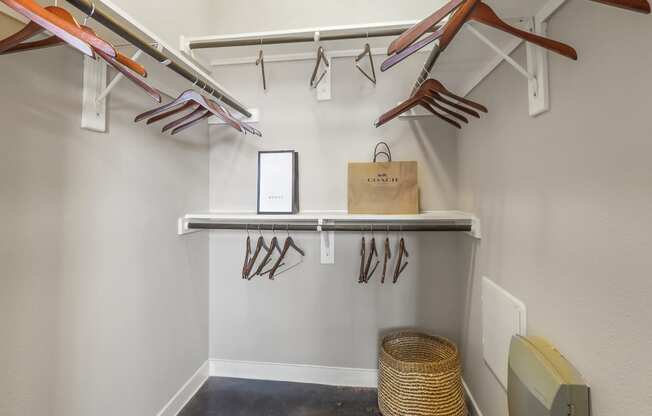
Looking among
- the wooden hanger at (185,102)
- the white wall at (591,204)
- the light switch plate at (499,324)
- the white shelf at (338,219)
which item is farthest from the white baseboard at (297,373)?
the wooden hanger at (185,102)

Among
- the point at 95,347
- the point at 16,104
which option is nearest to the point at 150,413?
the point at 95,347

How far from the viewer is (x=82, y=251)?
3.09ft

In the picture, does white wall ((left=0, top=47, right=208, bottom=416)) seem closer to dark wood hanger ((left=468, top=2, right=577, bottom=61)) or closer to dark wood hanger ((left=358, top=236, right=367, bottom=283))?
dark wood hanger ((left=358, top=236, right=367, bottom=283))

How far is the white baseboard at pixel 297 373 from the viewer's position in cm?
161

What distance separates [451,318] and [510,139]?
1050 millimetres

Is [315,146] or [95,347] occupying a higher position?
[315,146]

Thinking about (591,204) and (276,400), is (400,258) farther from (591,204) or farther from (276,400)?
(276,400)

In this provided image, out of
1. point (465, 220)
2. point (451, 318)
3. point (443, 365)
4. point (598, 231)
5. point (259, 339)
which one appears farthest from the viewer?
point (259, 339)

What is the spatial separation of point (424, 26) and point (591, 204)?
23.2 inches

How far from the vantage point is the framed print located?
157 cm

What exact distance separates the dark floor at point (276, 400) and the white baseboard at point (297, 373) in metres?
0.03

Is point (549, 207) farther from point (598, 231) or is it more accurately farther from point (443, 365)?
point (443, 365)

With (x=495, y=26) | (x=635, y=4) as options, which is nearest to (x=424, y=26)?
(x=495, y=26)

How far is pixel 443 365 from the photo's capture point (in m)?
1.22
